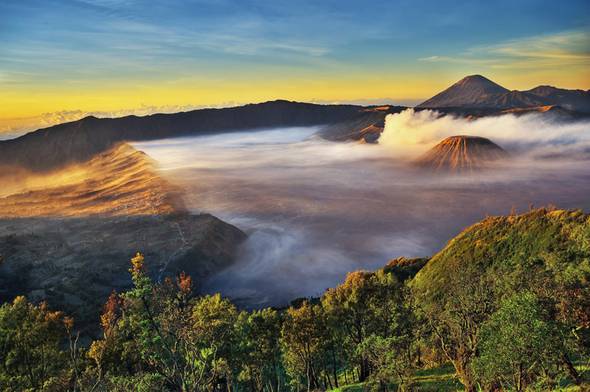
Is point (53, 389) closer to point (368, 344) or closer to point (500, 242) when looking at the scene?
point (368, 344)

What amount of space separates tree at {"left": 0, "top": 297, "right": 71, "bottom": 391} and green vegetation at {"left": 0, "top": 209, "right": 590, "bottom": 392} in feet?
0.53

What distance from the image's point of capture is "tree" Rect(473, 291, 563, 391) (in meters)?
30.8

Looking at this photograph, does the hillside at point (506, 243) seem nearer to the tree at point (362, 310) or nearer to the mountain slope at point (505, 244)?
the mountain slope at point (505, 244)

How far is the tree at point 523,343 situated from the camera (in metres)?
30.8

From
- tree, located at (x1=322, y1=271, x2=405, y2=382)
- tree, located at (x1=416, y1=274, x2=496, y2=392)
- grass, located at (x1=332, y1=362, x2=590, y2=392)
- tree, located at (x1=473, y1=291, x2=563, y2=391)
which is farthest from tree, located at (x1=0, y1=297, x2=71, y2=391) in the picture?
tree, located at (x1=473, y1=291, x2=563, y2=391)

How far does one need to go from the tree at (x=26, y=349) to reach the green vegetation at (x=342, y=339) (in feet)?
0.53

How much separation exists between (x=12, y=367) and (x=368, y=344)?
4402 cm

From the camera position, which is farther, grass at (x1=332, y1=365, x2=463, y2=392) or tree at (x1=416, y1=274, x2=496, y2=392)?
grass at (x1=332, y1=365, x2=463, y2=392)

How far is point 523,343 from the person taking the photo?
1212 inches

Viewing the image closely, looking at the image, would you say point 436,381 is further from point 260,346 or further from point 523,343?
point 523,343

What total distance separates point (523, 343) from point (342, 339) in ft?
159

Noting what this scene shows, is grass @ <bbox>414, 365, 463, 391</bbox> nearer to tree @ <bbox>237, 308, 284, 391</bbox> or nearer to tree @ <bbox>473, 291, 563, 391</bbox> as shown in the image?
tree @ <bbox>473, 291, 563, 391</bbox>

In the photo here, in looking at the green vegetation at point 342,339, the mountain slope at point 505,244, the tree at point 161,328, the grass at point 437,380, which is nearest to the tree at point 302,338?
the green vegetation at point 342,339

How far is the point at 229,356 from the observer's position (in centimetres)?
5541
